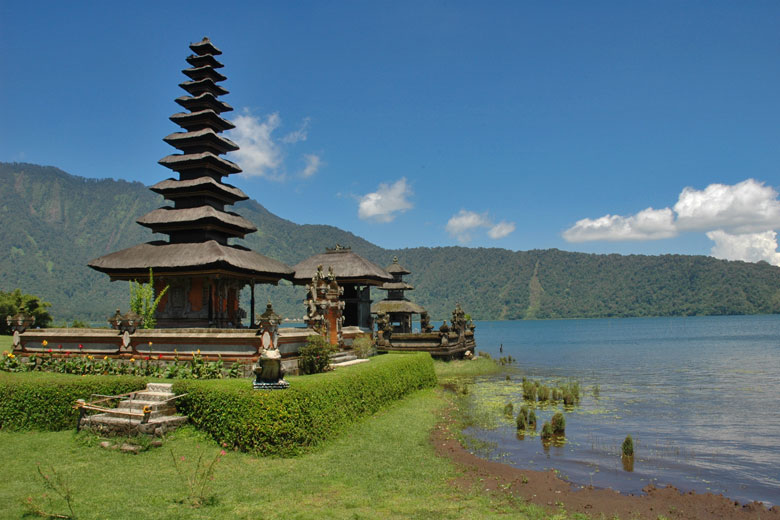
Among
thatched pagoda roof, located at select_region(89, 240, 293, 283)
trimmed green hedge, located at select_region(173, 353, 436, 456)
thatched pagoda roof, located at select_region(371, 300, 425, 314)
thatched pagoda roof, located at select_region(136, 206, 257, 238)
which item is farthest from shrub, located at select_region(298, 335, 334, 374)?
thatched pagoda roof, located at select_region(371, 300, 425, 314)

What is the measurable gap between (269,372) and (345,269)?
24.9 meters

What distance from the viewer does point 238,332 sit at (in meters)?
17.7

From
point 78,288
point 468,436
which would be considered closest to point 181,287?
point 468,436

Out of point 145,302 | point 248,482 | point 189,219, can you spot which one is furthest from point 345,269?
point 248,482

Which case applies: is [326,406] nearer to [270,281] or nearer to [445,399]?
[445,399]

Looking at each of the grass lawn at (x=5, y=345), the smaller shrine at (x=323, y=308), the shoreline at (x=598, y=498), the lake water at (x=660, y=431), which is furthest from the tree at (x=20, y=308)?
the shoreline at (x=598, y=498)

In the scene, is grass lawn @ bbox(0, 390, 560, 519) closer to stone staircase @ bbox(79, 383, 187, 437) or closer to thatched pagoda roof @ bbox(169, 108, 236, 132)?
stone staircase @ bbox(79, 383, 187, 437)

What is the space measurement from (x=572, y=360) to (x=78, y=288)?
171577 millimetres

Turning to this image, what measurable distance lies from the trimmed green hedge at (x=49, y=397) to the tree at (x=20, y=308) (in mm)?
32583

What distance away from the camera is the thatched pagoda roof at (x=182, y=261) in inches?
914

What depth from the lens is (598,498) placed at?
12031 mm

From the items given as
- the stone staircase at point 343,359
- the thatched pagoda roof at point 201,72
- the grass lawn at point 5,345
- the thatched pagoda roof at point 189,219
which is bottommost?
the stone staircase at point 343,359

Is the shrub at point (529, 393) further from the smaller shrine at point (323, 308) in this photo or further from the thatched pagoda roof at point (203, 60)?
the thatched pagoda roof at point (203, 60)

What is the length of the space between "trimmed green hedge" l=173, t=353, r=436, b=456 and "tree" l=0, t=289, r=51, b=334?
121 ft
